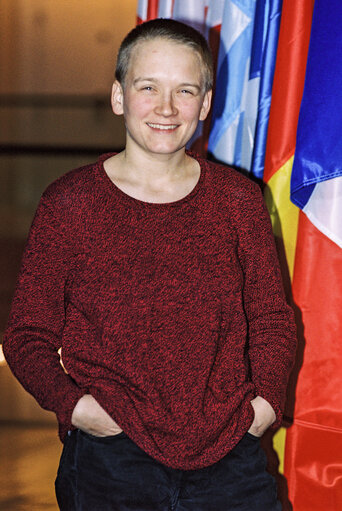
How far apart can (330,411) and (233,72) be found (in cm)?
86

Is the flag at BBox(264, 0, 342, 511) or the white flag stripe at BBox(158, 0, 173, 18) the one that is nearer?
the flag at BBox(264, 0, 342, 511)

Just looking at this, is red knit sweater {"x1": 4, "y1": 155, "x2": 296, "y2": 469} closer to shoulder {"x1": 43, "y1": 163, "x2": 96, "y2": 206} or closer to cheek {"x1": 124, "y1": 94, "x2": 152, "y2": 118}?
shoulder {"x1": 43, "y1": 163, "x2": 96, "y2": 206}

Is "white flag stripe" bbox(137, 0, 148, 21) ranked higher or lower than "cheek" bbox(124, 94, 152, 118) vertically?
higher

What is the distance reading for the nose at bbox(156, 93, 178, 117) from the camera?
1340 mm

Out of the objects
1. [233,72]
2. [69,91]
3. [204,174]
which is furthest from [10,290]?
[69,91]

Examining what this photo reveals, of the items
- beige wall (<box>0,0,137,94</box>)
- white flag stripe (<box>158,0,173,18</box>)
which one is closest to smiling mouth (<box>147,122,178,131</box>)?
white flag stripe (<box>158,0,173,18</box>)

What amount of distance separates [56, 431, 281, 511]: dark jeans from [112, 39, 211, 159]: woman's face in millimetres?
513

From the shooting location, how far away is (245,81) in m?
1.96

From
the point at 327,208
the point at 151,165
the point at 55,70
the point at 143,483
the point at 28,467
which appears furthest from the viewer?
the point at 55,70

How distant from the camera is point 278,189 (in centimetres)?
191

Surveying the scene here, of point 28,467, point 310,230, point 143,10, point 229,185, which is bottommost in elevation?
point 28,467

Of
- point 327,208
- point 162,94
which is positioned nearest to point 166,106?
point 162,94

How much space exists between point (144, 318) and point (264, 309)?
0.25 metres

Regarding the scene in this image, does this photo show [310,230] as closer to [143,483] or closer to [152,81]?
[152,81]
